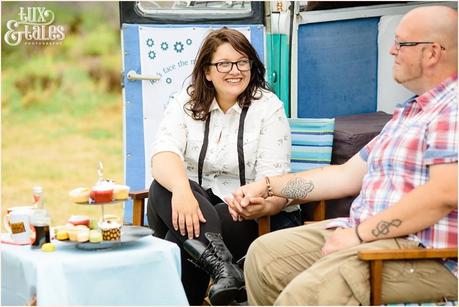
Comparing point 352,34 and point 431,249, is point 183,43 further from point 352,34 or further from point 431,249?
point 431,249

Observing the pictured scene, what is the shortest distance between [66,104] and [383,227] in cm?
768

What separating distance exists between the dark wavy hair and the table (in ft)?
3.01

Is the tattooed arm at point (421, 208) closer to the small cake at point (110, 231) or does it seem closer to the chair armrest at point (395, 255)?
the chair armrest at point (395, 255)

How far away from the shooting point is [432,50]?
11.1 feet

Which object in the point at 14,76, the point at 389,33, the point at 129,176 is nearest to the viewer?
the point at 129,176

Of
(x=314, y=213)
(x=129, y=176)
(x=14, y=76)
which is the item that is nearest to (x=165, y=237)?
(x=314, y=213)

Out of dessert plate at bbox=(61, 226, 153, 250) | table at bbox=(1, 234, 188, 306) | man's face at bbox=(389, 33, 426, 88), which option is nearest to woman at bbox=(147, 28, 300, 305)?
dessert plate at bbox=(61, 226, 153, 250)

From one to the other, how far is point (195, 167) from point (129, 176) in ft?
5.15

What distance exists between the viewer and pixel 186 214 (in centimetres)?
390

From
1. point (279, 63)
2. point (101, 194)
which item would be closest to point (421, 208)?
point (101, 194)

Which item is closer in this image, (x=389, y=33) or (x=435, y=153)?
(x=435, y=153)

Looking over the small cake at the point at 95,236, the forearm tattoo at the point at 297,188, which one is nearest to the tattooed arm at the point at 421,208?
the forearm tattoo at the point at 297,188

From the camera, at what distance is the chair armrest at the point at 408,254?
10.4 feet

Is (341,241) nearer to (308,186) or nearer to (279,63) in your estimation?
(308,186)
